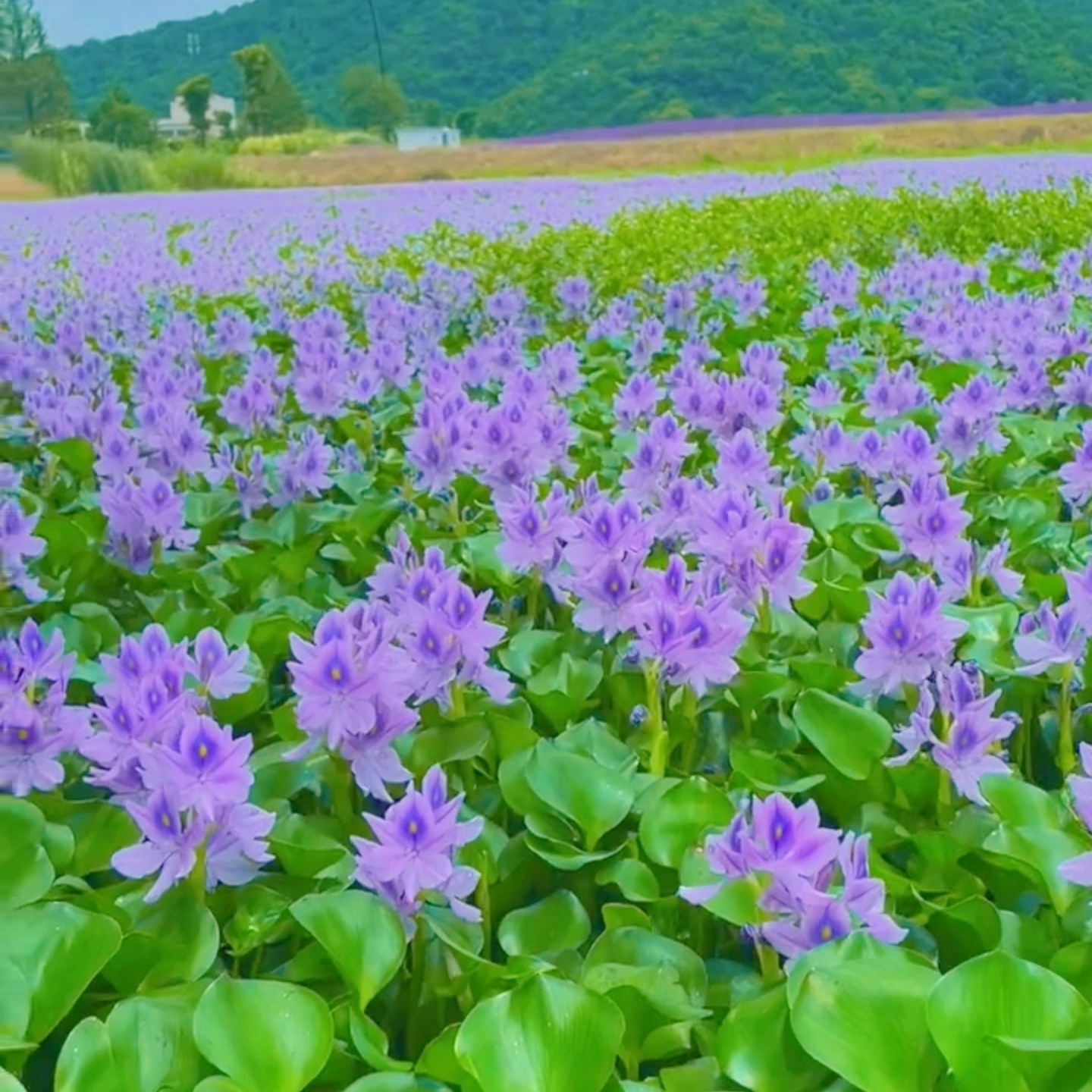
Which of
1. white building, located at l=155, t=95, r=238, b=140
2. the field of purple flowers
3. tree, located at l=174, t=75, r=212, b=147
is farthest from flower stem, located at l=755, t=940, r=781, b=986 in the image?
white building, located at l=155, t=95, r=238, b=140

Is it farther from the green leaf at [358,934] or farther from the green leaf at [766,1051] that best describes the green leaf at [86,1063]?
the green leaf at [766,1051]

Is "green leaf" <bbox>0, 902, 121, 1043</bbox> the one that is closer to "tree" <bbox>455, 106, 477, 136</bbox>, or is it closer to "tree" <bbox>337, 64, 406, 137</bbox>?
"tree" <bbox>337, 64, 406, 137</bbox>

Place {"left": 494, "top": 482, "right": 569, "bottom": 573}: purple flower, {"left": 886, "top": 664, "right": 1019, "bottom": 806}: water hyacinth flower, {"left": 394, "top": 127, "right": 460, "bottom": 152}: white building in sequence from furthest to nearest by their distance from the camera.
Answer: {"left": 394, "top": 127, "right": 460, "bottom": 152}: white building, {"left": 494, "top": 482, "right": 569, "bottom": 573}: purple flower, {"left": 886, "top": 664, "right": 1019, "bottom": 806}: water hyacinth flower

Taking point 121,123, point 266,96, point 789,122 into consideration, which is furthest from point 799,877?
point 789,122

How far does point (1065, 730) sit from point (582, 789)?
59 cm

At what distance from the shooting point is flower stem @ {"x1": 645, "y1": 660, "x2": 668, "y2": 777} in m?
1.60

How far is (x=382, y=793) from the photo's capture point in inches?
54.2

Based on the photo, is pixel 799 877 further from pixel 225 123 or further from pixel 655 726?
pixel 225 123

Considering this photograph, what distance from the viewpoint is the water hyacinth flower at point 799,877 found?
1138 mm

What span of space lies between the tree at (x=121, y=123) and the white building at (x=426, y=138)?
7.12m

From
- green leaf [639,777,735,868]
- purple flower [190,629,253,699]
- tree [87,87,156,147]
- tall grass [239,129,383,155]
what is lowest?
green leaf [639,777,735,868]

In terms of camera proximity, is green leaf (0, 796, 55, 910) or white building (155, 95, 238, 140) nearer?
green leaf (0, 796, 55, 910)

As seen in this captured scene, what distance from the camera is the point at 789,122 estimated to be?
3328cm

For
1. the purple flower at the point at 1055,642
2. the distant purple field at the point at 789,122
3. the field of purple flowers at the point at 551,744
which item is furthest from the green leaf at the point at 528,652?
the distant purple field at the point at 789,122
